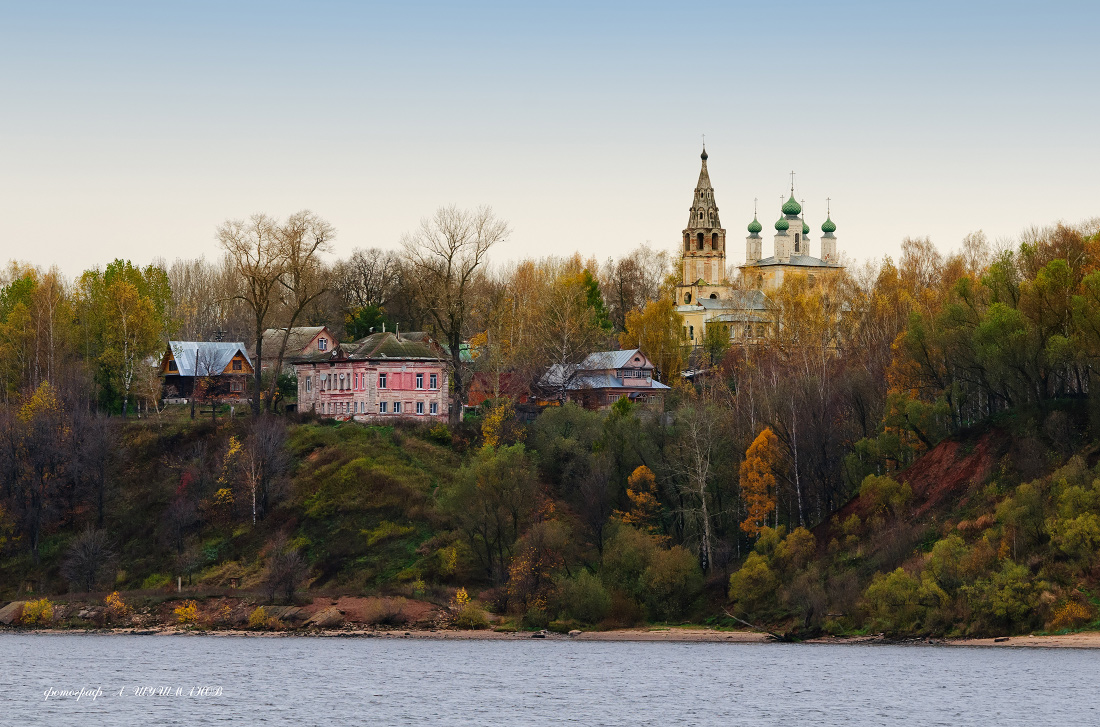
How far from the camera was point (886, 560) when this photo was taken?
69.3 m

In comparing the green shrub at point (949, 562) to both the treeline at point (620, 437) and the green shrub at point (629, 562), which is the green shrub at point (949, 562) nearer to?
the treeline at point (620, 437)

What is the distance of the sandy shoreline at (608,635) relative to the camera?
206ft

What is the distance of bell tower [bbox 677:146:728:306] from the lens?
163875 mm

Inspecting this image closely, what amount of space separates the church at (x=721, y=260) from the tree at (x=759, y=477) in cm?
6429

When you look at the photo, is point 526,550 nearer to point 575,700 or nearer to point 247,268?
point 575,700

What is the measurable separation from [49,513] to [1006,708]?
57819 millimetres

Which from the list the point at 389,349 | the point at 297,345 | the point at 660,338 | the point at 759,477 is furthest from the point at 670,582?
the point at 297,345

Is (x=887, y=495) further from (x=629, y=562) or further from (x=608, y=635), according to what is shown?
(x=608, y=635)

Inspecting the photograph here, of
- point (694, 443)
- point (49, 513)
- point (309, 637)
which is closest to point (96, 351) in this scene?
point (49, 513)

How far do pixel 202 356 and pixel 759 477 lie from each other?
48.2m

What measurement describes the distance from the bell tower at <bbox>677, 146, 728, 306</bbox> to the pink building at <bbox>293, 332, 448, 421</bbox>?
69.3 m

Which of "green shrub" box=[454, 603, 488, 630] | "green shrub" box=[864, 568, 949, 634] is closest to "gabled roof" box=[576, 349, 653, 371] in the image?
"green shrub" box=[454, 603, 488, 630]

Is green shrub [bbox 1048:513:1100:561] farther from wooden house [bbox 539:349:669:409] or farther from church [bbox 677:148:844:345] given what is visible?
church [bbox 677:148:844:345]

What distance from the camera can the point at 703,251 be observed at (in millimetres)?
165500
